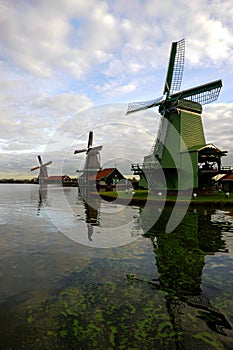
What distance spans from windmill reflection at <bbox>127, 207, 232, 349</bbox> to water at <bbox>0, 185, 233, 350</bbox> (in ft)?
0.09

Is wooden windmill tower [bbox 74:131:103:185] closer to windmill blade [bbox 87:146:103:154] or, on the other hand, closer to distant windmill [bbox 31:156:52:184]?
windmill blade [bbox 87:146:103:154]

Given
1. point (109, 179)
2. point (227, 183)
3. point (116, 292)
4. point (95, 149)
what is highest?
point (95, 149)

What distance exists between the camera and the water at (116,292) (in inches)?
184

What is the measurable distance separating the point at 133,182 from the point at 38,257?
59.0m

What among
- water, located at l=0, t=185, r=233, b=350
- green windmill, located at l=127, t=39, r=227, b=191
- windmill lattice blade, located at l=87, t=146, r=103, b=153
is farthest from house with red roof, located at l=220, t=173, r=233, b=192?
windmill lattice blade, located at l=87, t=146, r=103, b=153

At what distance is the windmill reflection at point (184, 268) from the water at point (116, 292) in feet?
0.09

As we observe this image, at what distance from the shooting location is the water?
4684 millimetres

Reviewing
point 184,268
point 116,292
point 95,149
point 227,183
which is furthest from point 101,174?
point 116,292

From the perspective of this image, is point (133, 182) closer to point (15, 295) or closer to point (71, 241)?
point (71, 241)

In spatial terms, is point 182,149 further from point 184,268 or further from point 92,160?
point 92,160

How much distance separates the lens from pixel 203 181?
103 ft

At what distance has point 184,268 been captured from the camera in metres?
8.50

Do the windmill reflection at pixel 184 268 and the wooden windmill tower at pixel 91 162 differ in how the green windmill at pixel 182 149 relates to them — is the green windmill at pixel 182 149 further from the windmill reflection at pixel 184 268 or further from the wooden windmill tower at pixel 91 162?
the wooden windmill tower at pixel 91 162

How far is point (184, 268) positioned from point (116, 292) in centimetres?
314
